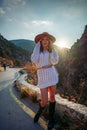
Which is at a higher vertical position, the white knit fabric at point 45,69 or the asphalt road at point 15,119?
the white knit fabric at point 45,69

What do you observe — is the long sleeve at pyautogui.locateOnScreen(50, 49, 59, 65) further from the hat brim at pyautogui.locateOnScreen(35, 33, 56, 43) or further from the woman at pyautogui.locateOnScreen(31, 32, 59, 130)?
the hat brim at pyautogui.locateOnScreen(35, 33, 56, 43)

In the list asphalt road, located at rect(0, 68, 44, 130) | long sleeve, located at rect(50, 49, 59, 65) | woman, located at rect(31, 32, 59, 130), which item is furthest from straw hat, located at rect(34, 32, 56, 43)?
asphalt road, located at rect(0, 68, 44, 130)

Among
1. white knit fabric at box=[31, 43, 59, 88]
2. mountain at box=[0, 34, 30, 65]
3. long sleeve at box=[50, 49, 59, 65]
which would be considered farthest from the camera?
mountain at box=[0, 34, 30, 65]

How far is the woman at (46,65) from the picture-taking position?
5219 mm

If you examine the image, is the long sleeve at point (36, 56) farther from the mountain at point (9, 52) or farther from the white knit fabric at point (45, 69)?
the mountain at point (9, 52)

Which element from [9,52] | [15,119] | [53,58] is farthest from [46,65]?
[9,52]

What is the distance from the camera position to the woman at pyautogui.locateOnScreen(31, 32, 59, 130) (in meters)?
5.22

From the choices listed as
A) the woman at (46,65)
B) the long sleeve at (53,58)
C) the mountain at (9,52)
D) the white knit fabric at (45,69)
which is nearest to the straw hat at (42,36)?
the woman at (46,65)

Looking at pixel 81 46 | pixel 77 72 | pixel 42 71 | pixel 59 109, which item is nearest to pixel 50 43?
pixel 42 71

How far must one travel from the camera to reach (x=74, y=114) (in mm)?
5137

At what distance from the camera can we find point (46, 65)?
527 centimetres

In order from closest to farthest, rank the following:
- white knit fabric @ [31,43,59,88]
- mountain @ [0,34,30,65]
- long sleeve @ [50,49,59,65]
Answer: white knit fabric @ [31,43,59,88] → long sleeve @ [50,49,59,65] → mountain @ [0,34,30,65]

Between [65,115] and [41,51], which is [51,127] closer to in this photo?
[65,115]

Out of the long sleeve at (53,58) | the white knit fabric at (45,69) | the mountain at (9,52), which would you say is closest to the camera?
the white knit fabric at (45,69)
